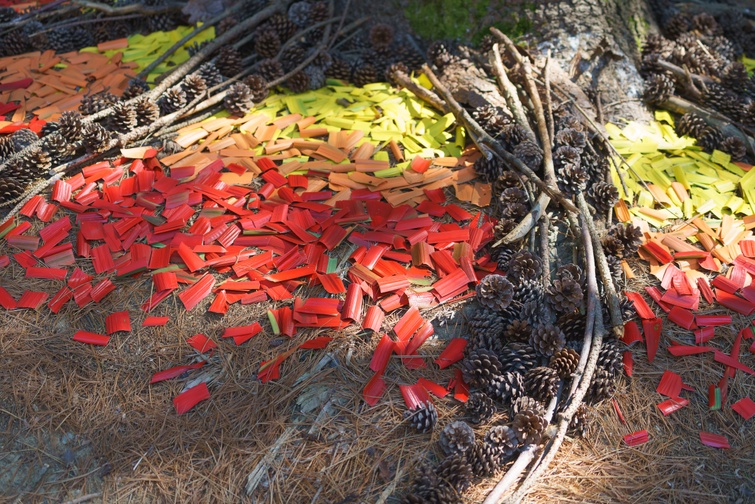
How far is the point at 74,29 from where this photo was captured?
12.4ft

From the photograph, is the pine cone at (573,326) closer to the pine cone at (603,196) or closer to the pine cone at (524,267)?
the pine cone at (524,267)

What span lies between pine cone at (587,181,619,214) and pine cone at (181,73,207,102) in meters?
2.02

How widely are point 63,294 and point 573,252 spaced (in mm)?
2021

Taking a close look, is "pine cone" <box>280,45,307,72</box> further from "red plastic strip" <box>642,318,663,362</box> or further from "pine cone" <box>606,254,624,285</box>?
"red plastic strip" <box>642,318,663,362</box>

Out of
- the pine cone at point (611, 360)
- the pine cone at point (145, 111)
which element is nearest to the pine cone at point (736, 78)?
the pine cone at point (611, 360)

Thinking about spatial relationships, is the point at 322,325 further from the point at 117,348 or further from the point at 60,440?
the point at 60,440

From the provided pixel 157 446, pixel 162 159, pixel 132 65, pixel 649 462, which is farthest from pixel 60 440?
pixel 132 65

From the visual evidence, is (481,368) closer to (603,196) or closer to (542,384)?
(542,384)

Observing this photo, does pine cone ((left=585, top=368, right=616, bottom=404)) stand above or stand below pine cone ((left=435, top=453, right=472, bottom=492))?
above

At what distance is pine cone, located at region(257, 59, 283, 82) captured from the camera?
3.32 m

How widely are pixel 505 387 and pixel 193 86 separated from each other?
2215mm

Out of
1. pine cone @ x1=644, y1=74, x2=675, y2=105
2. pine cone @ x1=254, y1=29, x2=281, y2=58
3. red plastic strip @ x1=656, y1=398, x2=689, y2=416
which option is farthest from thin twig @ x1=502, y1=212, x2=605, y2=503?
pine cone @ x1=254, y1=29, x2=281, y2=58

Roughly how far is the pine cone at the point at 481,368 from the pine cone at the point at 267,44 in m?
2.20

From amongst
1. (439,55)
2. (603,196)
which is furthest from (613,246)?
(439,55)
